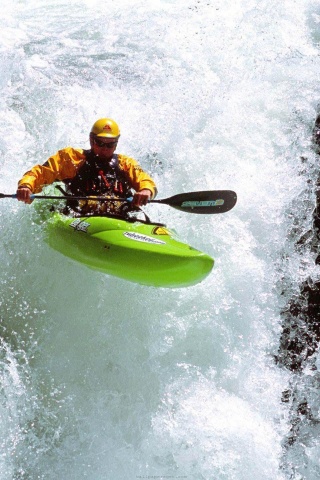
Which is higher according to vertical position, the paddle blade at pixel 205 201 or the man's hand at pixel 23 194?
the man's hand at pixel 23 194

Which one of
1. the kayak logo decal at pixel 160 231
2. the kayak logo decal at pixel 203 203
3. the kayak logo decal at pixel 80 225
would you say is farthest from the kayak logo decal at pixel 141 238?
the kayak logo decal at pixel 203 203

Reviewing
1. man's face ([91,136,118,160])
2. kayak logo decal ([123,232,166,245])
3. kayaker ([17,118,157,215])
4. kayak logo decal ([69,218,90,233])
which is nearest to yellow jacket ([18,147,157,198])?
kayaker ([17,118,157,215])

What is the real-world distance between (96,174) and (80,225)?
627 millimetres

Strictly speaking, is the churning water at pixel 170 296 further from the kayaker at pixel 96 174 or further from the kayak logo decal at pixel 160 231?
the kayak logo decal at pixel 160 231

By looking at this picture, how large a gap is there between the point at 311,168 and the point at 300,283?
1.69 metres

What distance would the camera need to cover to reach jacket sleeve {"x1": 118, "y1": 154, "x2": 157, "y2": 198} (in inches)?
179

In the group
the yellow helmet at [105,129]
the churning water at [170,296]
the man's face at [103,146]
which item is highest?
the yellow helmet at [105,129]

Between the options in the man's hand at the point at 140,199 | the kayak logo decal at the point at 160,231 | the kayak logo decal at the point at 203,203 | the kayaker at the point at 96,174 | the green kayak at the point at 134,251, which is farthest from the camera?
the kayaker at the point at 96,174

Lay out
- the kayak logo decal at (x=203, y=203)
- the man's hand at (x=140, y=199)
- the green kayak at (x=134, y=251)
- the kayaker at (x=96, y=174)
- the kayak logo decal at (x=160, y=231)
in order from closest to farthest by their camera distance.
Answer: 1. the green kayak at (x=134, y=251)
2. the kayak logo decal at (x=160, y=231)
3. the man's hand at (x=140, y=199)
4. the kayak logo decal at (x=203, y=203)
5. the kayaker at (x=96, y=174)

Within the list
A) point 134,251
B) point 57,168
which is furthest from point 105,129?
point 134,251

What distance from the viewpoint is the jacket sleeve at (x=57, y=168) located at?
444 cm

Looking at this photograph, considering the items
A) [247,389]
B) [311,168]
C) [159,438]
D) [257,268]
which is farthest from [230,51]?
[159,438]

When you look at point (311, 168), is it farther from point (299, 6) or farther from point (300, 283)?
point (299, 6)

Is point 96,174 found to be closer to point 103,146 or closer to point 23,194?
point 103,146
